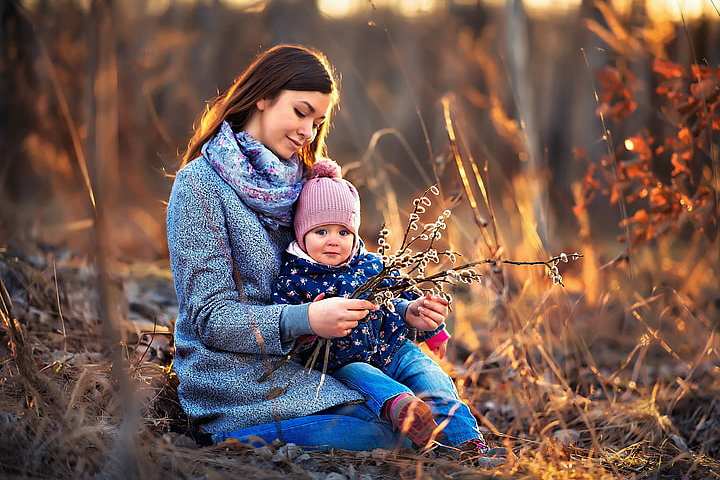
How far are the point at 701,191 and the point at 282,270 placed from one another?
6.01 feet

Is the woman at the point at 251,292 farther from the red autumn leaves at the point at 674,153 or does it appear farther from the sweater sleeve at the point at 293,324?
the red autumn leaves at the point at 674,153

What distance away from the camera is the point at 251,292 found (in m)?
2.57

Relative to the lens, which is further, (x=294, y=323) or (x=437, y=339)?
(x=437, y=339)

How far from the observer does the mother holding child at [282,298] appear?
2.48 meters

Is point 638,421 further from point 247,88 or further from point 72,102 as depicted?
point 72,102

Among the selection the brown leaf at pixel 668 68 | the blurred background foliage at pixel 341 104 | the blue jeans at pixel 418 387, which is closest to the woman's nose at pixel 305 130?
the blurred background foliage at pixel 341 104

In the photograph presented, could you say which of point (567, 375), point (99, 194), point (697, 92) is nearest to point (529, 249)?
point (567, 375)

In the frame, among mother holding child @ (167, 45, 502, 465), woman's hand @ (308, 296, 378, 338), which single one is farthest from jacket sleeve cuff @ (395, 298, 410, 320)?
woman's hand @ (308, 296, 378, 338)

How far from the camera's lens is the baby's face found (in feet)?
8.42

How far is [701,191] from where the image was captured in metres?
3.43

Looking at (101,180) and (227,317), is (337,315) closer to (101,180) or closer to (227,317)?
(227,317)

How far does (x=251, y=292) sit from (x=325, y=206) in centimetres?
34

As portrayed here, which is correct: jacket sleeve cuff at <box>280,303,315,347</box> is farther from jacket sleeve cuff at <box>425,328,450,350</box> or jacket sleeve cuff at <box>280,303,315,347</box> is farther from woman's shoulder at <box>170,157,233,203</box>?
jacket sleeve cuff at <box>425,328,450,350</box>

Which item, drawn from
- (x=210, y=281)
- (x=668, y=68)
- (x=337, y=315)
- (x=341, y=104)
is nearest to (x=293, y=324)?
(x=337, y=315)
